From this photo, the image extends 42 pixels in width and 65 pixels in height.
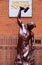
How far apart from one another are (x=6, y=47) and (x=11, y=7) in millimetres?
1118

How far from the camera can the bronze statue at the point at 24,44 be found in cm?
979

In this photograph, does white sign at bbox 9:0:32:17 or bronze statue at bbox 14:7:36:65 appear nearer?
bronze statue at bbox 14:7:36:65

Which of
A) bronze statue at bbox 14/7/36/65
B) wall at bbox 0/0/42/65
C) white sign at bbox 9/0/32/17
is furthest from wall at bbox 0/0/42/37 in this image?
bronze statue at bbox 14/7/36/65

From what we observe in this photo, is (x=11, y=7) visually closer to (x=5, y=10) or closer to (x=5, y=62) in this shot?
(x=5, y=10)

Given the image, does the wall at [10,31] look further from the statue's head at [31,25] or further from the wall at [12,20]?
the statue's head at [31,25]

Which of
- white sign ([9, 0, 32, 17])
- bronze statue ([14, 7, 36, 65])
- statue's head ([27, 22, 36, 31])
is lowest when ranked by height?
bronze statue ([14, 7, 36, 65])

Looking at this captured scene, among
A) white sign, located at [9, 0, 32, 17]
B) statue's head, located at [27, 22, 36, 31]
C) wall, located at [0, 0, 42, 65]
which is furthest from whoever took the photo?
white sign, located at [9, 0, 32, 17]

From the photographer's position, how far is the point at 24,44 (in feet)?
32.2

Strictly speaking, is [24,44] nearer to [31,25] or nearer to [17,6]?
[31,25]

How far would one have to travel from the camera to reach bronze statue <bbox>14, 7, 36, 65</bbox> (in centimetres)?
979

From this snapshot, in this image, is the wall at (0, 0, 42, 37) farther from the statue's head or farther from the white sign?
the statue's head

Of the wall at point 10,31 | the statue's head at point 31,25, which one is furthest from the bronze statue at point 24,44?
the wall at point 10,31

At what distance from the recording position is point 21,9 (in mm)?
9828

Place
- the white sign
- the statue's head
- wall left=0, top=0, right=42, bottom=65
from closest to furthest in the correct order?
1. the statue's head
2. wall left=0, top=0, right=42, bottom=65
3. the white sign
